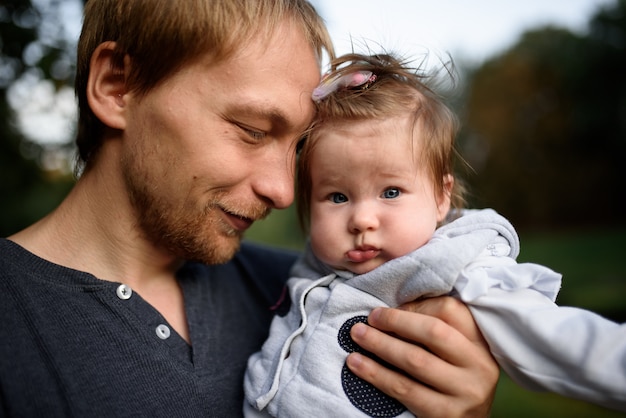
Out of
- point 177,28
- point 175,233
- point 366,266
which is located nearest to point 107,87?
point 177,28

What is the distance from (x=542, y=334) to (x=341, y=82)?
121 cm

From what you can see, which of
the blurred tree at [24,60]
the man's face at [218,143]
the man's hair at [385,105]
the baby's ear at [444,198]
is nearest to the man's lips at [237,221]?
the man's face at [218,143]

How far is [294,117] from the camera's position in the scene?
209cm

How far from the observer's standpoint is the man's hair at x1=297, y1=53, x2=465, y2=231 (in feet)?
6.61

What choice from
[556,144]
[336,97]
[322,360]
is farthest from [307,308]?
[556,144]

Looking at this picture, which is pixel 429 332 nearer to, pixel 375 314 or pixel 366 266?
pixel 375 314

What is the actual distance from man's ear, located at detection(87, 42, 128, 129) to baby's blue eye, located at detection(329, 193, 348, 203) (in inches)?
37.0

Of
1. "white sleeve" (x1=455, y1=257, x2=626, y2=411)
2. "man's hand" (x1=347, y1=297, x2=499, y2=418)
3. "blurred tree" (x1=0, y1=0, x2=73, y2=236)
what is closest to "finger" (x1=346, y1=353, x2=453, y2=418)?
"man's hand" (x1=347, y1=297, x2=499, y2=418)

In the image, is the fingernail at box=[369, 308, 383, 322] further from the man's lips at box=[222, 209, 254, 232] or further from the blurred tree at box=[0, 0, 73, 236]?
the blurred tree at box=[0, 0, 73, 236]

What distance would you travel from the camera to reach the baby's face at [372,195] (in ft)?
6.26

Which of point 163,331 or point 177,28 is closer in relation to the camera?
point 163,331

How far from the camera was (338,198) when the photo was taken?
2045 millimetres

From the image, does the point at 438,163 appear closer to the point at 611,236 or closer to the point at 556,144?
the point at 611,236

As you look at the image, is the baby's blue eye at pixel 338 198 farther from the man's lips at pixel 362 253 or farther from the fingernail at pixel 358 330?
the fingernail at pixel 358 330
